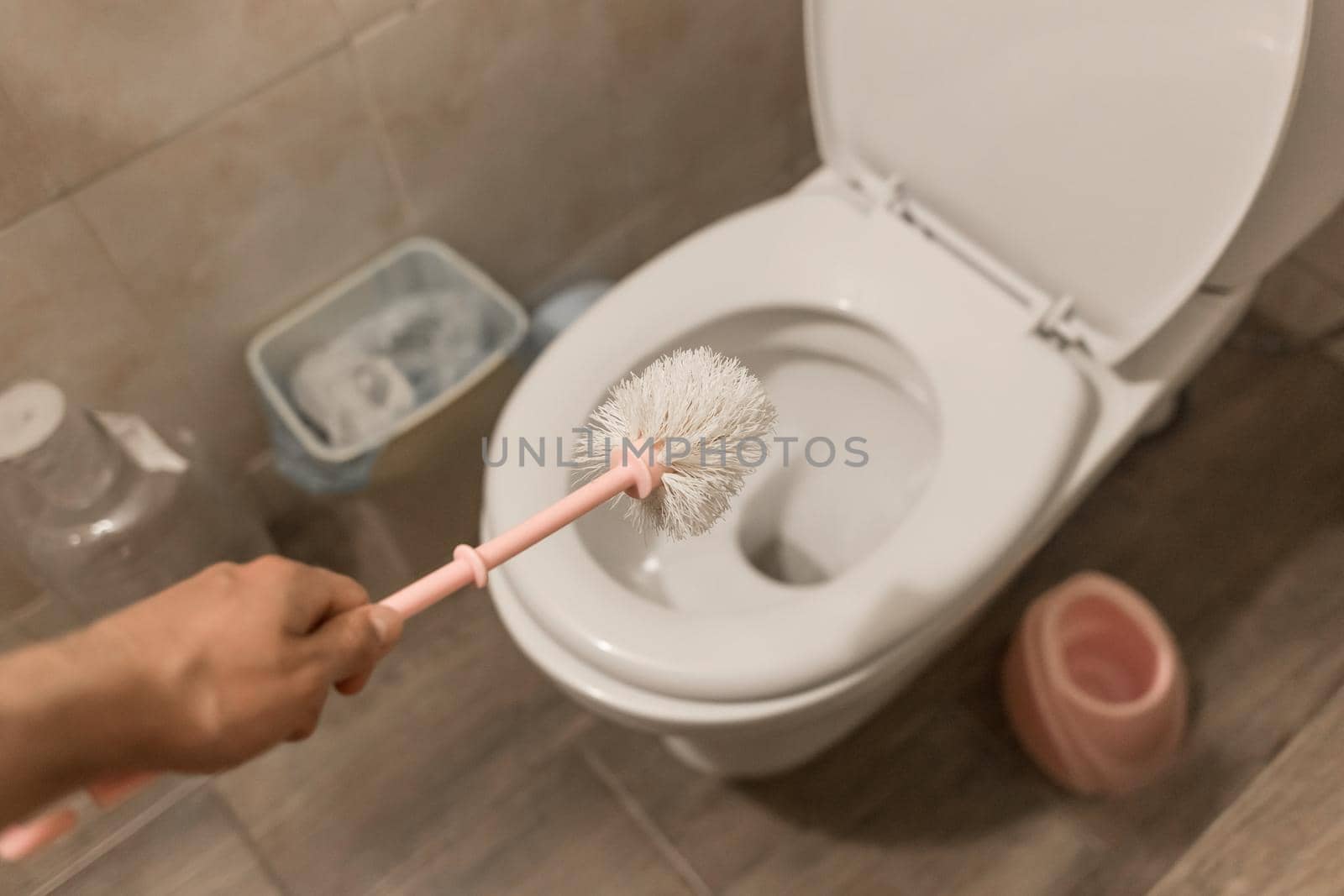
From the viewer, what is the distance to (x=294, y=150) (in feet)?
2.75

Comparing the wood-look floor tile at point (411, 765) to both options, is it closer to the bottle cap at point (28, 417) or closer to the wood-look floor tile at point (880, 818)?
the wood-look floor tile at point (880, 818)

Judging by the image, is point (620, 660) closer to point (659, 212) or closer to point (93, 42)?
point (93, 42)

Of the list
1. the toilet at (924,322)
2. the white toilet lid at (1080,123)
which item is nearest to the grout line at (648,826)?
the toilet at (924,322)

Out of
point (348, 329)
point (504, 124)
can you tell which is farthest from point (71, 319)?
point (504, 124)

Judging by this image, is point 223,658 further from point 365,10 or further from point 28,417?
point 365,10

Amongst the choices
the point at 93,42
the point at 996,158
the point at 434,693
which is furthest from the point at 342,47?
the point at 434,693

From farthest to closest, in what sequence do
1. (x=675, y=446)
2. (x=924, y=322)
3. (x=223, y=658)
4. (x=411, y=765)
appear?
(x=411, y=765)
(x=924, y=322)
(x=675, y=446)
(x=223, y=658)

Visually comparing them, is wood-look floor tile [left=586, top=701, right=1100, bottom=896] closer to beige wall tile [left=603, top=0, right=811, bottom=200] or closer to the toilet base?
the toilet base

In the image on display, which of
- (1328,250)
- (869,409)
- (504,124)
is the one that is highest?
(504,124)

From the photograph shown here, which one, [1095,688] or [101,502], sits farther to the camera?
[1095,688]

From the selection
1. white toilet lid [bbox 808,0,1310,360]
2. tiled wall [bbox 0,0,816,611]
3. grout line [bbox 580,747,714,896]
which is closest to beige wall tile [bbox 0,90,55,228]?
tiled wall [bbox 0,0,816,611]

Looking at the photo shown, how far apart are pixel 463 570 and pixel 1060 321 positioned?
540mm

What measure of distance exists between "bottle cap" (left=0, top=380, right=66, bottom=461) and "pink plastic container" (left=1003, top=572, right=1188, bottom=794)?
832 mm

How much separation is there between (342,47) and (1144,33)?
1.90ft
